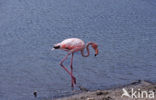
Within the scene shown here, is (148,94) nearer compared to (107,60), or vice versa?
(148,94)

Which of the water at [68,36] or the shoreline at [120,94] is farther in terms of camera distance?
A: the water at [68,36]

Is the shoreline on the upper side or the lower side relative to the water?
lower

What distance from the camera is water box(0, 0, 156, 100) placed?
8.21m

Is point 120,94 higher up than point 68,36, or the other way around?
point 68,36

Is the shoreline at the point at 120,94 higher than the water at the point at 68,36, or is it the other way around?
the water at the point at 68,36

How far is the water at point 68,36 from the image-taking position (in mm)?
8211

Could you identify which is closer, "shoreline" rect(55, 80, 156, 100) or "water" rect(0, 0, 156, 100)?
"shoreline" rect(55, 80, 156, 100)

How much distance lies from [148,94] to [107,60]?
292 centimetres

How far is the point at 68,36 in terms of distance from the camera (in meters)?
11.3

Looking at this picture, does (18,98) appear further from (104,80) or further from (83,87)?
(104,80)

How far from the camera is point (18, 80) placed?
826 cm

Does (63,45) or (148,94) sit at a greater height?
(63,45)

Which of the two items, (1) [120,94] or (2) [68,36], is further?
(2) [68,36]

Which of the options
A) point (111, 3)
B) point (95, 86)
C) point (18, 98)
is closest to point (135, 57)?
point (95, 86)
